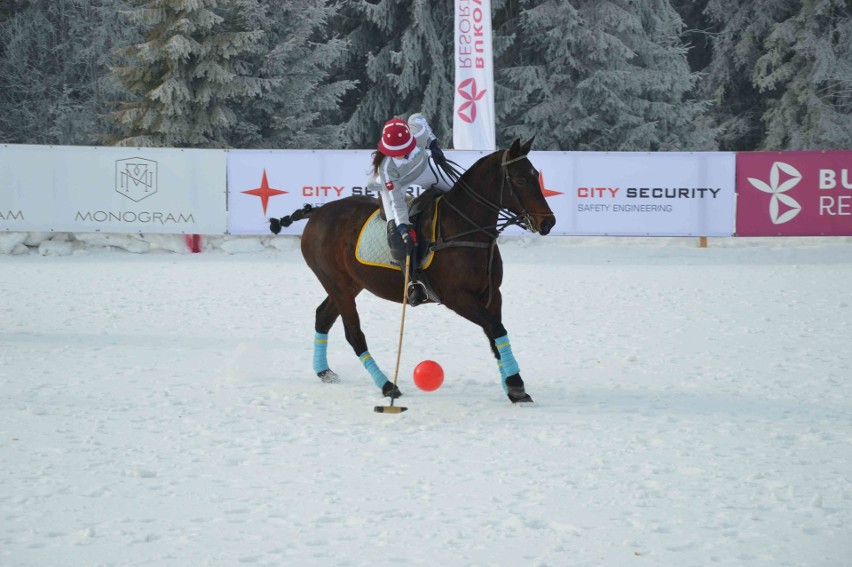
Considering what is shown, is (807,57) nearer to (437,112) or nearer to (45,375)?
(437,112)

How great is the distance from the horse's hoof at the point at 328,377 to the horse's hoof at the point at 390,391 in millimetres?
880

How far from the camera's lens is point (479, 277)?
8297 millimetres

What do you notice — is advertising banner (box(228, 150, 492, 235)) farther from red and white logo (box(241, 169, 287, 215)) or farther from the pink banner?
the pink banner

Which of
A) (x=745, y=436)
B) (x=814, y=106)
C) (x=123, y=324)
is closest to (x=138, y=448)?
(x=745, y=436)

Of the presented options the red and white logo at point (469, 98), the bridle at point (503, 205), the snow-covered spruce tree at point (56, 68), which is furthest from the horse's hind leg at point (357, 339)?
the snow-covered spruce tree at point (56, 68)

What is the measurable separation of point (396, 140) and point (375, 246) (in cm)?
94

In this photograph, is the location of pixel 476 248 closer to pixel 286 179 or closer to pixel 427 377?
pixel 427 377

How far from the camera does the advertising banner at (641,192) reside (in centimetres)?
1942

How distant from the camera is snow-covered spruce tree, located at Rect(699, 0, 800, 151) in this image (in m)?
36.0

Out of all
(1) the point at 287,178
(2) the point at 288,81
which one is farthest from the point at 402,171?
(2) the point at 288,81

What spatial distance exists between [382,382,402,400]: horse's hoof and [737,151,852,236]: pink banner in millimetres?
12695

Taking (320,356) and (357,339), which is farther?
(320,356)

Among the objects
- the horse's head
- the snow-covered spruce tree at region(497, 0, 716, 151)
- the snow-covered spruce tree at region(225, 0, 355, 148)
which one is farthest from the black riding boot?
the snow-covered spruce tree at region(497, 0, 716, 151)

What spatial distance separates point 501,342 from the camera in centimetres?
815
